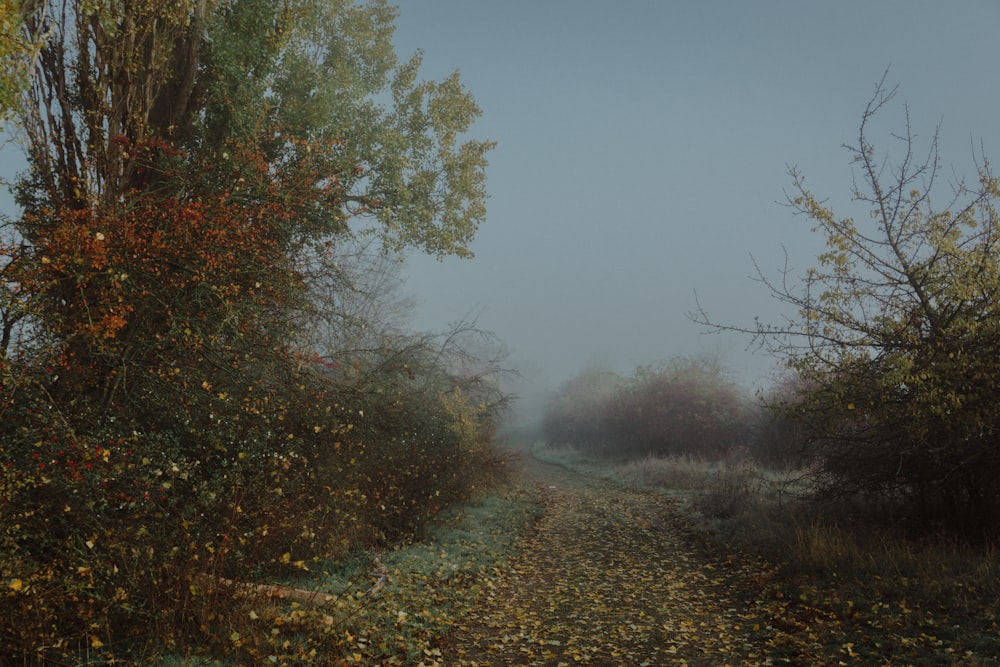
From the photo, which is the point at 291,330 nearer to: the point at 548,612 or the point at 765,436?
the point at 548,612

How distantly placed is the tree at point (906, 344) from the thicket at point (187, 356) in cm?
694

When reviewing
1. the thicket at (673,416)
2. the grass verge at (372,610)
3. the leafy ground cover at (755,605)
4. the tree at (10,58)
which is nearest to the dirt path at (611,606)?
the leafy ground cover at (755,605)

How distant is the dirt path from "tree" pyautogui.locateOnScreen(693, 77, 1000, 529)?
298 centimetres

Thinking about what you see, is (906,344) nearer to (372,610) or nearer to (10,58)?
(372,610)

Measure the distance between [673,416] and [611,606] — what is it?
60.8ft

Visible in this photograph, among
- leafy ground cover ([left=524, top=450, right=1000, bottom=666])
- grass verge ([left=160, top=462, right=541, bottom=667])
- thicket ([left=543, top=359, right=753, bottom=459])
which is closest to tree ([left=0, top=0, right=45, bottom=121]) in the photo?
grass verge ([left=160, top=462, right=541, bottom=667])

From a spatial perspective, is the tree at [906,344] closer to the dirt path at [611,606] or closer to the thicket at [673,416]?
the dirt path at [611,606]

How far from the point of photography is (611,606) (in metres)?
7.41

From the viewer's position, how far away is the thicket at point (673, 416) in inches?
910

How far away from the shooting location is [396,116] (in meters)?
17.2

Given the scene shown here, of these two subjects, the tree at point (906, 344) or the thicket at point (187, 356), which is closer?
the thicket at point (187, 356)

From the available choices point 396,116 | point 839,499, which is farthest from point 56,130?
point 839,499

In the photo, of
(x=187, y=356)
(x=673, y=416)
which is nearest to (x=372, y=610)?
(x=187, y=356)

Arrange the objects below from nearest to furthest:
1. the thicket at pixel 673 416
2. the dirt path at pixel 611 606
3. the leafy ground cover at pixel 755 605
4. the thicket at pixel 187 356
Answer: the thicket at pixel 187 356 → the leafy ground cover at pixel 755 605 → the dirt path at pixel 611 606 → the thicket at pixel 673 416
